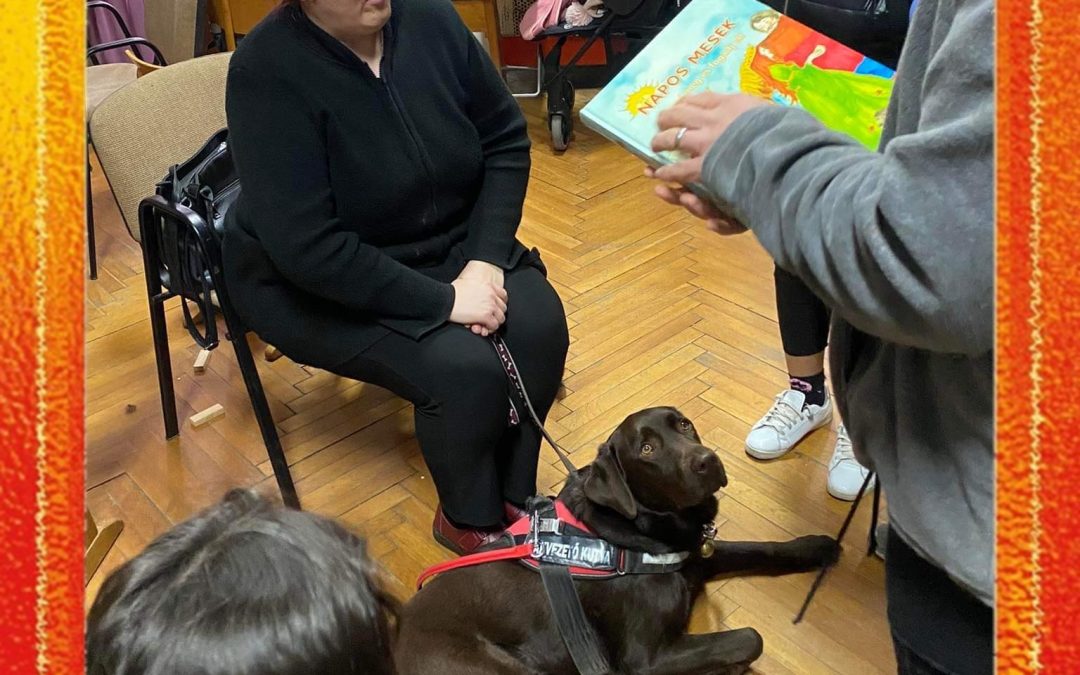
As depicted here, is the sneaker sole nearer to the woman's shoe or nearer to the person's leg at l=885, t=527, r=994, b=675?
the woman's shoe

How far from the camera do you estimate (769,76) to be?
1.78 ft

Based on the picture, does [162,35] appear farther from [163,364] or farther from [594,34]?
[163,364]

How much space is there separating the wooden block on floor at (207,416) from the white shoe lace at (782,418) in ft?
3.99

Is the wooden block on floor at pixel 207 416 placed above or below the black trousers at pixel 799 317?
below

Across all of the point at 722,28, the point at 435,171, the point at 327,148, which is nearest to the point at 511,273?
the point at 435,171

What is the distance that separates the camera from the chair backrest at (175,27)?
2992 mm

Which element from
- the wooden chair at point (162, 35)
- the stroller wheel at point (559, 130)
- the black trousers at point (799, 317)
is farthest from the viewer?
the stroller wheel at point (559, 130)

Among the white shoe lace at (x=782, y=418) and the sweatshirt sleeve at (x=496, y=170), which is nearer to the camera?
the sweatshirt sleeve at (x=496, y=170)

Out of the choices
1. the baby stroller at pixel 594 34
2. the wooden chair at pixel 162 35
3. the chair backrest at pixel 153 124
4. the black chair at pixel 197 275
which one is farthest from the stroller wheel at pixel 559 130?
the black chair at pixel 197 275

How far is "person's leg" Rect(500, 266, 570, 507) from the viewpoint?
152 centimetres

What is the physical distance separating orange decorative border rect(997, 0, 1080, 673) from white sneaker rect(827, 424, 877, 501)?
146 cm

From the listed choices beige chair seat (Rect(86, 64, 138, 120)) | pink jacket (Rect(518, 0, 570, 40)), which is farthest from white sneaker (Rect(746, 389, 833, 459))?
beige chair seat (Rect(86, 64, 138, 120))

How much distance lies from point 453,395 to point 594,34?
6.52ft

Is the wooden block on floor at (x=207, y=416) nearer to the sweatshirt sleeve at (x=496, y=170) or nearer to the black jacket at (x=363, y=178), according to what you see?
the black jacket at (x=363, y=178)
